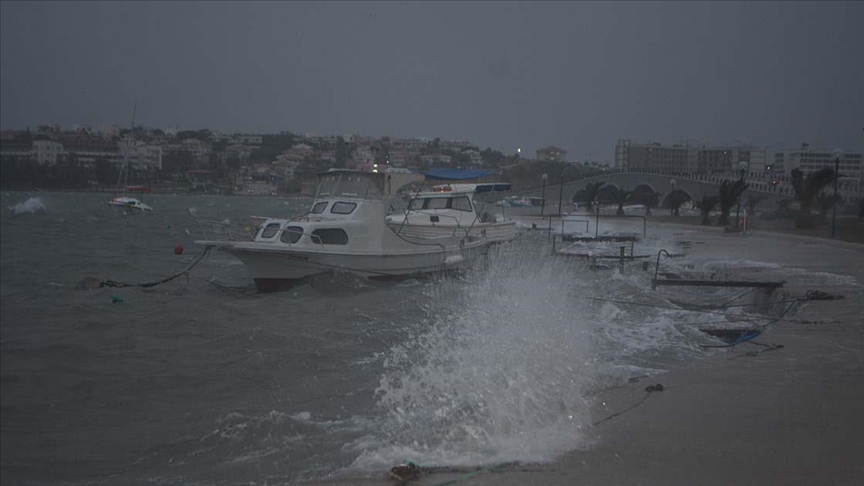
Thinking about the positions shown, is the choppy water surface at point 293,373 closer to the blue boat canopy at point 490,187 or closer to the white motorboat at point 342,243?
the white motorboat at point 342,243

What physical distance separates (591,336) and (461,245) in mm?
11993

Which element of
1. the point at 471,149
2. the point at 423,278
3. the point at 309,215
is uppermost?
the point at 471,149

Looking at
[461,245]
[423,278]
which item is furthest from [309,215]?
[461,245]

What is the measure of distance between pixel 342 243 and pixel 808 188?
25111 millimetres

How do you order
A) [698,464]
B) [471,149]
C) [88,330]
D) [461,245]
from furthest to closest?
[471,149], [461,245], [88,330], [698,464]

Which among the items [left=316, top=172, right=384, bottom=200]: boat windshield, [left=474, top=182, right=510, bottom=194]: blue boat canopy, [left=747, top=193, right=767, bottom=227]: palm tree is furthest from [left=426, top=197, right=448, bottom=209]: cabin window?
[left=747, top=193, right=767, bottom=227]: palm tree

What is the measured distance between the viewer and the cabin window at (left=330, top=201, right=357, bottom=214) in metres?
18.8

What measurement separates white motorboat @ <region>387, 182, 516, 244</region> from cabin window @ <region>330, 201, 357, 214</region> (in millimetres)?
5034

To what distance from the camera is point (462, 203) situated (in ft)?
88.2

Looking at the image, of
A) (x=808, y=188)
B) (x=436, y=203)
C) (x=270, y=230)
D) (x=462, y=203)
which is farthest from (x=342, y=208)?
(x=808, y=188)

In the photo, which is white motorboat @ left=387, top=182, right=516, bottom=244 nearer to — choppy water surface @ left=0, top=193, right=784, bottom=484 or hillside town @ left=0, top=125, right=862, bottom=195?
hillside town @ left=0, top=125, right=862, bottom=195

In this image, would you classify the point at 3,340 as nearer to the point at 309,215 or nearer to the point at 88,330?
the point at 88,330

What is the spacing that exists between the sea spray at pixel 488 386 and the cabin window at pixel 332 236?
508 cm

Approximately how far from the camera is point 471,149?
51.0 m
